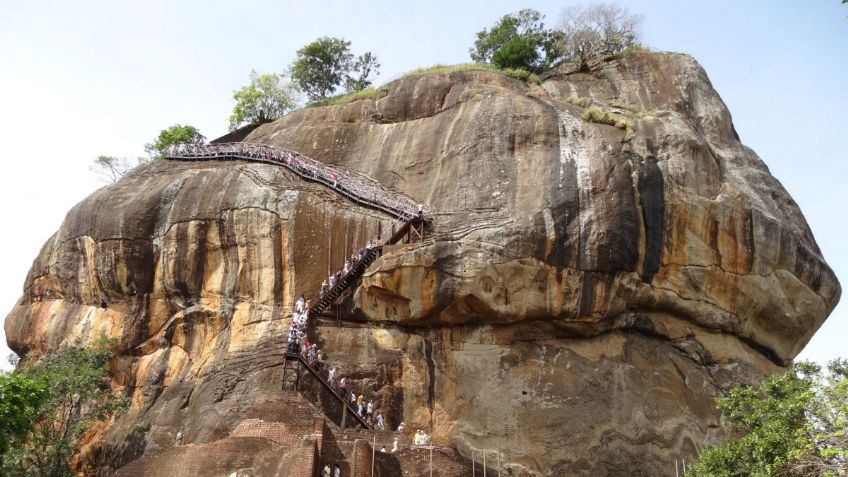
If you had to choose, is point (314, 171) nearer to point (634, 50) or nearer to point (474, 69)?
point (474, 69)

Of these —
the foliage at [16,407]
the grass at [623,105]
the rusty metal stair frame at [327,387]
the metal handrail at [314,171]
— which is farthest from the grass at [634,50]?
the foliage at [16,407]

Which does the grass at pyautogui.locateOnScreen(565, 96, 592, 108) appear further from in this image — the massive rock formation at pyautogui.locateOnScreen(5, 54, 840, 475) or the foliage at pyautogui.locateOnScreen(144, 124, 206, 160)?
the foliage at pyautogui.locateOnScreen(144, 124, 206, 160)

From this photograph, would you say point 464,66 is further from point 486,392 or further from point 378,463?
point 378,463

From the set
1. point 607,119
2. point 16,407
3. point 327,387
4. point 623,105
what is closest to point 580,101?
point 623,105

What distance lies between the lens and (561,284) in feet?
78.7

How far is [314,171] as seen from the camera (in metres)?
27.2

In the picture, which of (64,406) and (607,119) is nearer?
(64,406)

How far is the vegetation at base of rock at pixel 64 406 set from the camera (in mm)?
22688

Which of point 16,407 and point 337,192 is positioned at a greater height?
point 337,192

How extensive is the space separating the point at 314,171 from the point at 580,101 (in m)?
9.32

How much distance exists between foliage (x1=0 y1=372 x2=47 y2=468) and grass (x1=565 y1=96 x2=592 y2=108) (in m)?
18.6

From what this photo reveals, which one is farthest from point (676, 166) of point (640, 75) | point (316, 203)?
point (316, 203)

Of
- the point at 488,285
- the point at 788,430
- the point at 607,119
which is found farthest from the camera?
the point at 607,119

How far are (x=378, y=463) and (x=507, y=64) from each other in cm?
2228
